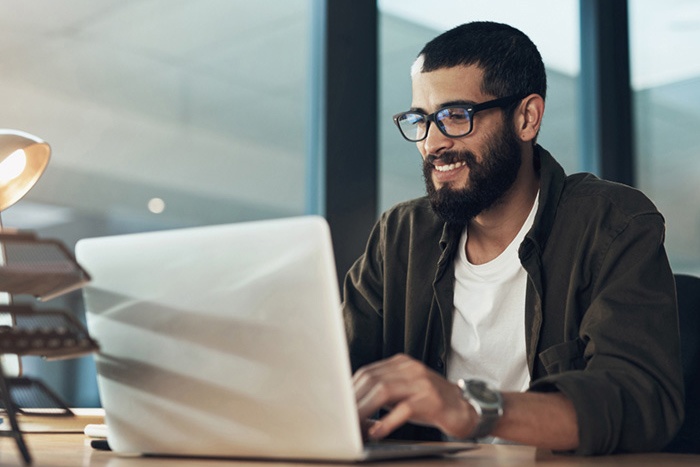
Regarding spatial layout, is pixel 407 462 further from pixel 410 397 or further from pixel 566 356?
pixel 566 356

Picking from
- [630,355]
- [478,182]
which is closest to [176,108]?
[478,182]

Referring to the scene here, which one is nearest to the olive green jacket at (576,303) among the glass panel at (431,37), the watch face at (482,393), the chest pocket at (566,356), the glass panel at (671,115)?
the chest pocket at (566,356)

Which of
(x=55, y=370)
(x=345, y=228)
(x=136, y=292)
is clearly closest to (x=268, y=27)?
(x=345, y=228)

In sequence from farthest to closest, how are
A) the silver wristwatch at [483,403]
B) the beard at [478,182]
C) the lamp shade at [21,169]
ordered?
the beard at [478,182] → the lamp shade at [21,169] → the silver wristwatch at [483,403]

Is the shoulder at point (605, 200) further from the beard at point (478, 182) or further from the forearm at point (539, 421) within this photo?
the forearm at point (539, 421)

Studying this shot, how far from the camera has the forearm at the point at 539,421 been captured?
3.61 ft

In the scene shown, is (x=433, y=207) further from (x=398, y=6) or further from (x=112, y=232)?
(x=398, y=6)

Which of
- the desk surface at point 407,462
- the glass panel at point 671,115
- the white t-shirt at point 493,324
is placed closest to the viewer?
the desk surface at point 407,462

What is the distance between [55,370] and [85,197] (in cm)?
41

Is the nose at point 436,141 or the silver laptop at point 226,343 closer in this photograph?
the silver laptop at point 226,343

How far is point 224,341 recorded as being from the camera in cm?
90

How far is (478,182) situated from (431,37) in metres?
1.09

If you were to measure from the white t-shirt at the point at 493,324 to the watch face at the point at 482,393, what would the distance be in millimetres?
535

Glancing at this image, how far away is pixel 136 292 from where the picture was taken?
3.22 ft
